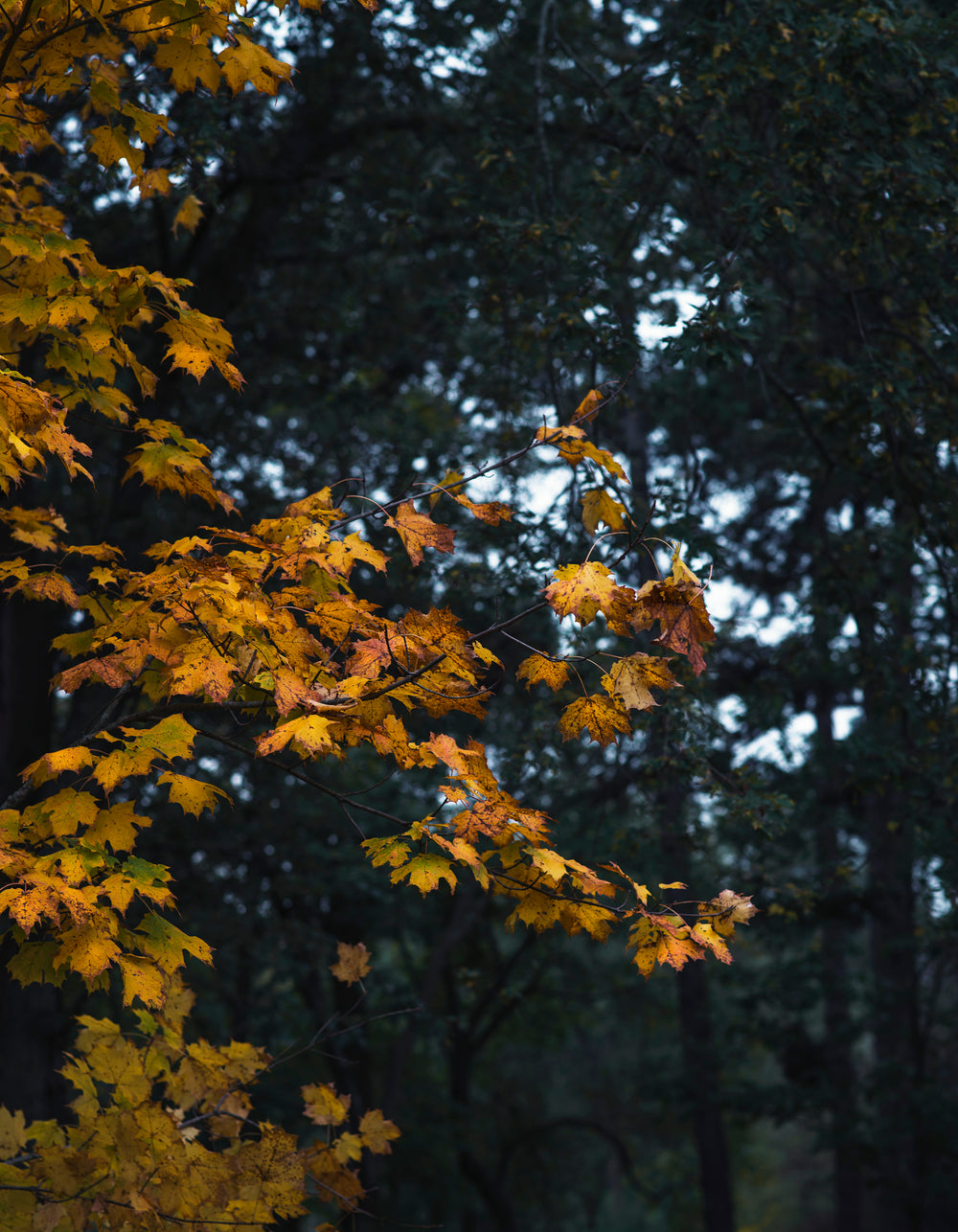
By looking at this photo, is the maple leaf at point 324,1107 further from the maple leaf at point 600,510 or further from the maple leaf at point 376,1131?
the maple leaf at point 600,510

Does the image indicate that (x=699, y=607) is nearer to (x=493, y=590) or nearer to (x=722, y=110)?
(x=493, y=590)

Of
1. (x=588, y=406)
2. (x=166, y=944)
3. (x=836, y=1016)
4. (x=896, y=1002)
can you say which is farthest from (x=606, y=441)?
(x=836, y=1016)

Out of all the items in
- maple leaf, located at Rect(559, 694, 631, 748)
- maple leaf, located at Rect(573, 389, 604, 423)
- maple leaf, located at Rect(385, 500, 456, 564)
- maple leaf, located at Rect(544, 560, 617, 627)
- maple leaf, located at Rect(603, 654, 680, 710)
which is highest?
maple leaf, located at Rect(573, 389, 604, 423)

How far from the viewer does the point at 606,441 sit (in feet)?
27.0

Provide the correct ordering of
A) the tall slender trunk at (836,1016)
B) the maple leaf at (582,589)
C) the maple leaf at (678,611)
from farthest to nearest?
the tall slender trunk at (836,1016), the maple leaf at (582,589), the maple leaf at (678,611)

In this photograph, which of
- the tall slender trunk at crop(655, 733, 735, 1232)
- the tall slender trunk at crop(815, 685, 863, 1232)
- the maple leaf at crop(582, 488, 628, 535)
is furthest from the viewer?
the tall slender trunk at crop(655, 733, 735, 1232)

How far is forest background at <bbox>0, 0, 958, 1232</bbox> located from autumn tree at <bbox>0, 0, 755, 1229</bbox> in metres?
0.44

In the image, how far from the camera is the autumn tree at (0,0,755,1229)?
3020 mm

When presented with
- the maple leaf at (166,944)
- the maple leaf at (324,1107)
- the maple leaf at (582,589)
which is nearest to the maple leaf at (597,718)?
the maple leaf at (582,589)

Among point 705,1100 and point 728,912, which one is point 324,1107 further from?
point 705,1100

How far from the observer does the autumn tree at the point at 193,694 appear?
302 cm

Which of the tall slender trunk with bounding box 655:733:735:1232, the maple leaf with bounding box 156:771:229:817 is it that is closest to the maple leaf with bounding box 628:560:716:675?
the maple leaf with bounding box 156:771:229:817

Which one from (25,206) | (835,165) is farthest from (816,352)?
(25,206)

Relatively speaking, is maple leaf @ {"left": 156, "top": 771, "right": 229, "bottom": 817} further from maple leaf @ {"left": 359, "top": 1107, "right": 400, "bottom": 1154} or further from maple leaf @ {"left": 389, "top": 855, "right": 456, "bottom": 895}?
maple leaf @ {"left": 359, "top": 1107, "right": 400, "bottom": 1154}
